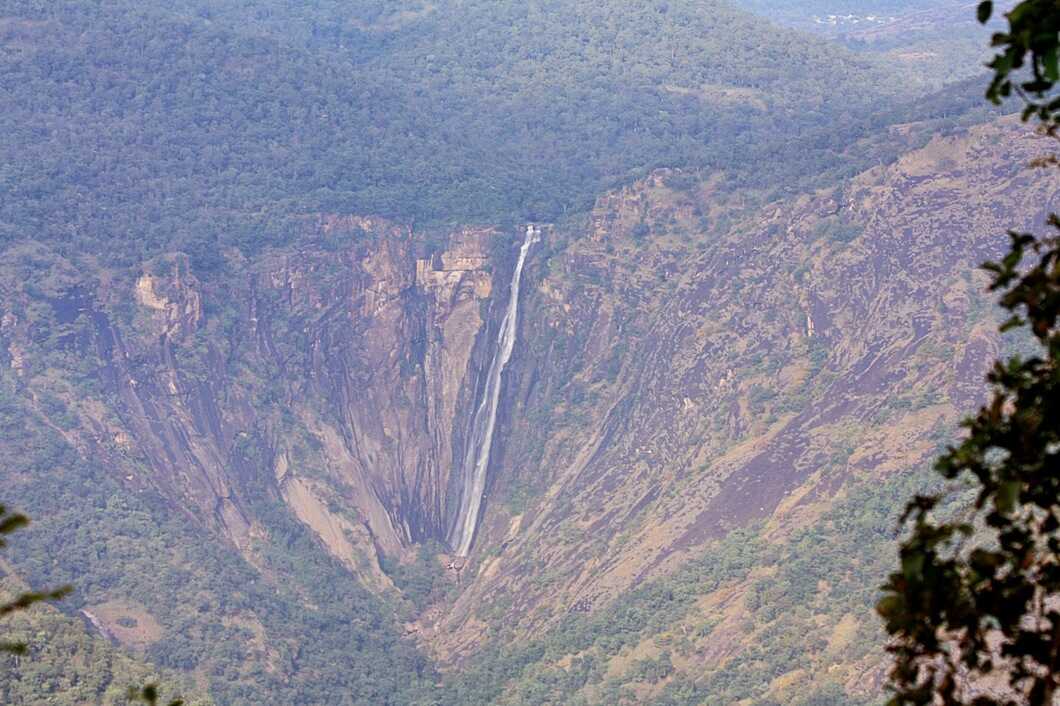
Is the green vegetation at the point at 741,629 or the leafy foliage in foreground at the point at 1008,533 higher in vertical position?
the leafy foliage in foreground at the point at 1008,533

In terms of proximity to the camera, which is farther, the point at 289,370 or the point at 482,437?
the point at 289,370

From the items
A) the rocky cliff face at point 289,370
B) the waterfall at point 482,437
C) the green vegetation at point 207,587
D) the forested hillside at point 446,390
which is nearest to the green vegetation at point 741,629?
the forested hillside at point 446,390

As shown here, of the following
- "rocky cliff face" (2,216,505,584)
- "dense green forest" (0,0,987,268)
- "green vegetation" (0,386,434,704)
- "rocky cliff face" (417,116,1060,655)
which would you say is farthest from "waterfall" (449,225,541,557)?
"dense green forest" (0,0,987,268)

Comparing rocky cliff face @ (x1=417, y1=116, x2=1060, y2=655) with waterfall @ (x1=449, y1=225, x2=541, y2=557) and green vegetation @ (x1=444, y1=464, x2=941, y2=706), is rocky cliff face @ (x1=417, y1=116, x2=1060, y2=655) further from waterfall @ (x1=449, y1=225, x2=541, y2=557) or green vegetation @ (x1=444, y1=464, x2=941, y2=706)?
green vegetation @ (x1=444, y1=464, x2=941, y2=706)

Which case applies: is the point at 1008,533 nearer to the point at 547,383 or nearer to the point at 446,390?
the point at 547,383

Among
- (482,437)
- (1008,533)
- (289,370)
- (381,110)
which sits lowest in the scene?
(482,437)

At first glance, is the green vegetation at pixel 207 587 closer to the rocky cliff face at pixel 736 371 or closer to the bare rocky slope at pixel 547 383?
the bare rocky slope at pixel 547 383

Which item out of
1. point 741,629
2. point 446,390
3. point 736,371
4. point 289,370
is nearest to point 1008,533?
point 741,629

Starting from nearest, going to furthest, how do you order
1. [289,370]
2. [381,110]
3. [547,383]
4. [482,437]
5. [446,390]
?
[482,437] → [547,383] → [446,390] → [289,370] → [381,110]
